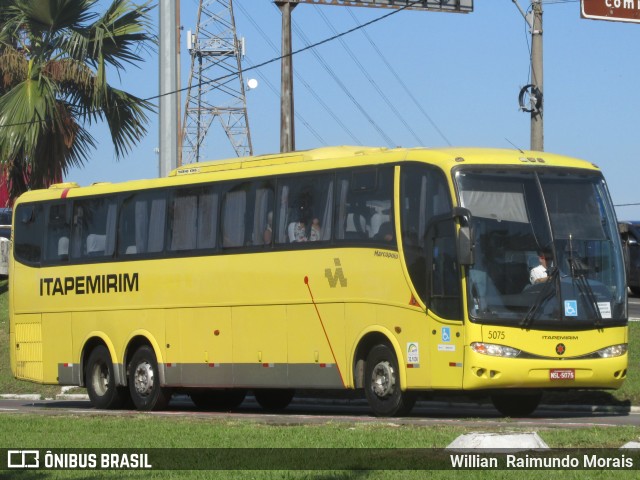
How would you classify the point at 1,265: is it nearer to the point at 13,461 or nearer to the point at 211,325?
the point at 211,325

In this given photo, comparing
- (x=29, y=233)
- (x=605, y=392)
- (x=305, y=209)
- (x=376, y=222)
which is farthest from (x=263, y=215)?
(x=29, y=233)

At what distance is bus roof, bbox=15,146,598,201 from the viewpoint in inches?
685

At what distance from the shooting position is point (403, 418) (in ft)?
56.6

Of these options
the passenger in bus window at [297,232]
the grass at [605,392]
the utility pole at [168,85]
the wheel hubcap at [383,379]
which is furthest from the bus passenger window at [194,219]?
the grass at [605,392]

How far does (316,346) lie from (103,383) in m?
5.28

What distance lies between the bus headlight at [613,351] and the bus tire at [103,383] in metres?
8.51

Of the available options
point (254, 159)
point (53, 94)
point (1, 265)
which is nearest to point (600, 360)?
point (254, 159)

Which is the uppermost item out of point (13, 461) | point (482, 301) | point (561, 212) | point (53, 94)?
point (53, 94)

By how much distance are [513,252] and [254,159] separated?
517 cm

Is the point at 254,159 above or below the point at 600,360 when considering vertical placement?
above

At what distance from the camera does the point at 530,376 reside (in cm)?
1661

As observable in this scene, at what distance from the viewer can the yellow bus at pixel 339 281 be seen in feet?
55.0

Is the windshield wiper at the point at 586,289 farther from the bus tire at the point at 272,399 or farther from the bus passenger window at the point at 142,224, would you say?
the bus passenger window at the point at 142,224

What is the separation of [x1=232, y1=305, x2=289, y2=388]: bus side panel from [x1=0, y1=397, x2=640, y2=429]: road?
21.6 inches
